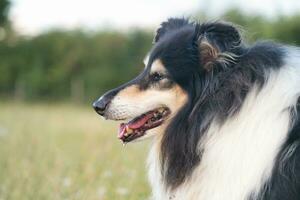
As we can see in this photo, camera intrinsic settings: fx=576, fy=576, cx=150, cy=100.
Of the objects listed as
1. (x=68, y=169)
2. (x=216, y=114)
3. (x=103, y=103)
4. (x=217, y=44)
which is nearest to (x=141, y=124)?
(x=103, y=103)

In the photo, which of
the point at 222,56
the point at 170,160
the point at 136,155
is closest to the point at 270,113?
the point at 222,56

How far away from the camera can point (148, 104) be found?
13.5 feet

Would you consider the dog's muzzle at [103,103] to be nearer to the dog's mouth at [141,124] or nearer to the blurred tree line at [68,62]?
the dog's mouth at [141,124]

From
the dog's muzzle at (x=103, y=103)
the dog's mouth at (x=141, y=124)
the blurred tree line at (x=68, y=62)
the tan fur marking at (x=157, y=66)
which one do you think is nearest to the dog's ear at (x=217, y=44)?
the tan fur marking at (x=157, y=66)

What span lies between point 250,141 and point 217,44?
2.26 ft

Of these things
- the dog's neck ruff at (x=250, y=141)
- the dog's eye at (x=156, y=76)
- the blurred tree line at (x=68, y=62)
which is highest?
the dog's eye at (x=156, y=76)

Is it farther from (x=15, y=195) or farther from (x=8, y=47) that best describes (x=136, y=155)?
(x=8, y=47)

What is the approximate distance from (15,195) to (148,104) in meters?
2.23

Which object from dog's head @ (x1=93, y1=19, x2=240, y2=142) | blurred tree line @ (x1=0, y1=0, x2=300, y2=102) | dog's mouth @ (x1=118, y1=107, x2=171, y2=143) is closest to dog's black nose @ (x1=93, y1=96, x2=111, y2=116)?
dog's head @ (x1=93, y1=19, x2=240, y2=142)

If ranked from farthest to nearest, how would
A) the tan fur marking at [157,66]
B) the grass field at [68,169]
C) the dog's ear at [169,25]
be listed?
1. the grass field at [68,169]
2. the dog's ear at [169,25]
3. the tan fur marking at [157,66]

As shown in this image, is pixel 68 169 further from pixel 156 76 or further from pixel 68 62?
pixel 68 62

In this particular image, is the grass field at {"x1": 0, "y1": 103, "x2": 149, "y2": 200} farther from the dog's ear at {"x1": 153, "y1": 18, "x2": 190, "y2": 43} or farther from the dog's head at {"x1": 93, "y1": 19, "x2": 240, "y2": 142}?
the dog's ear at {"x1": 153, "y1": 18, "x2": 190, "y2": 43}

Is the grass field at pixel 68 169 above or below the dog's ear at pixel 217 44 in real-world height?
below

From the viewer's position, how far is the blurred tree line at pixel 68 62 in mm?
23188
